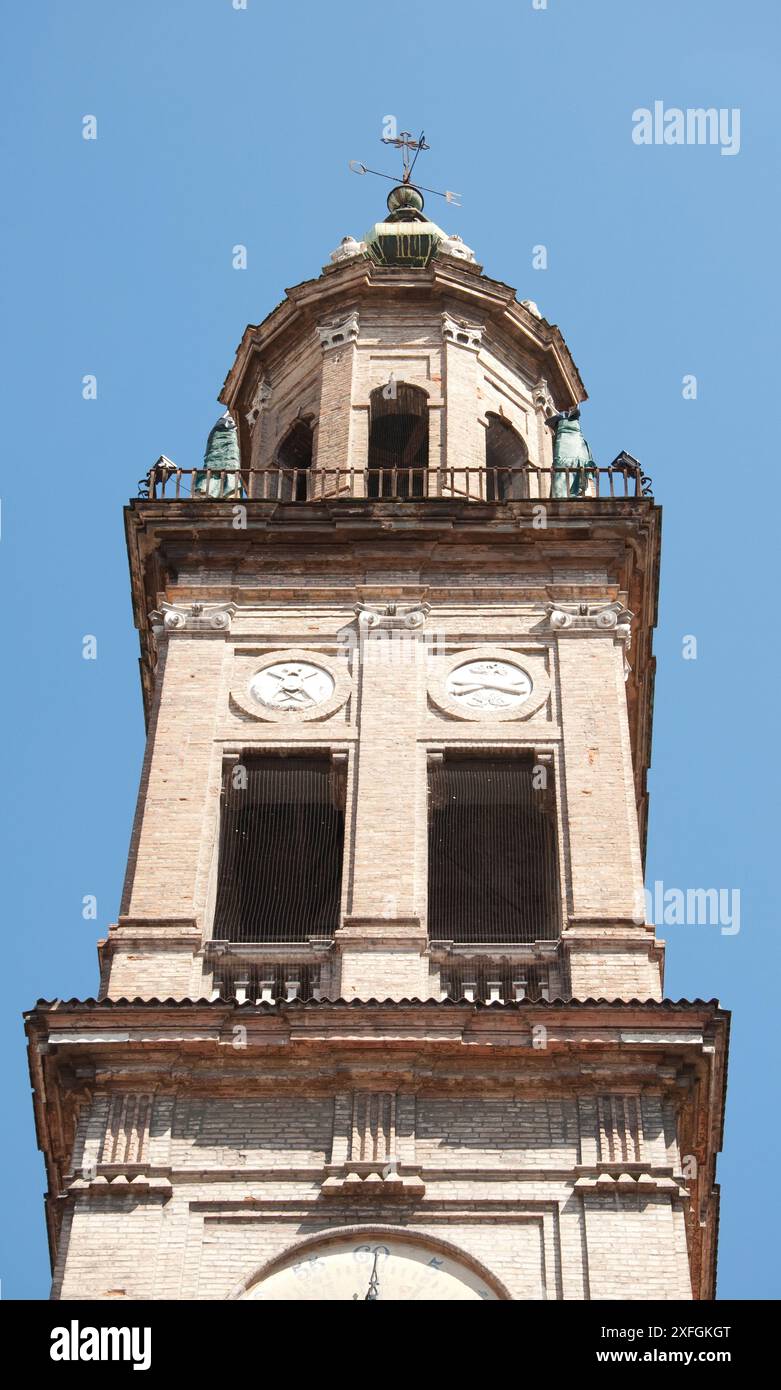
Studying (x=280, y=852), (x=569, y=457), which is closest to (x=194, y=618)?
(x=280, y=852)

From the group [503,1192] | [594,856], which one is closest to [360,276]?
[594,856]

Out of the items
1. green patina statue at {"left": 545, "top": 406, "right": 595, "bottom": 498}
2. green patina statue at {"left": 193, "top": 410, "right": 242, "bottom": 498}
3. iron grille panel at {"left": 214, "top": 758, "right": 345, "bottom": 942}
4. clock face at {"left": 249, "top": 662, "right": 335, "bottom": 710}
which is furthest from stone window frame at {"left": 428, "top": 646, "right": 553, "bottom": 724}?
green patina statue at {"left": 193, "top": 410, "right": 242, "bottom": 498}

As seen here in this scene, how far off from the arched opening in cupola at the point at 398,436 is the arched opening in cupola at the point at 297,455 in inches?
39.2

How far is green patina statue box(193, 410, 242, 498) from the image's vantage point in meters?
39.2

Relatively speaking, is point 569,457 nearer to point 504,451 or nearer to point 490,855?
point 504,451

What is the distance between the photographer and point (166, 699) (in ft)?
115

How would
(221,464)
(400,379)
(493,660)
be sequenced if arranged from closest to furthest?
(493,660) → (221,464) → (400,379)

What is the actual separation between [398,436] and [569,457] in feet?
12.7

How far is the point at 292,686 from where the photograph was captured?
35344mm

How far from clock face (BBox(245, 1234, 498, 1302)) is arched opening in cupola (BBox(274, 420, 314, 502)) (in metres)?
16.3

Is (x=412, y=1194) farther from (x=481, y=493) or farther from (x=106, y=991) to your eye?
(x=481, y=493)

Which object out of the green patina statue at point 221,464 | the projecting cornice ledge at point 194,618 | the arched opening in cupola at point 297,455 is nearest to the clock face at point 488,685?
the projecting cornice ledge at point 194,618

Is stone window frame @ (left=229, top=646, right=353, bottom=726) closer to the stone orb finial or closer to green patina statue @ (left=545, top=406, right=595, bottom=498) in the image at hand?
green patina statue @ (left=545, top=406, right=595, bottom=498)
